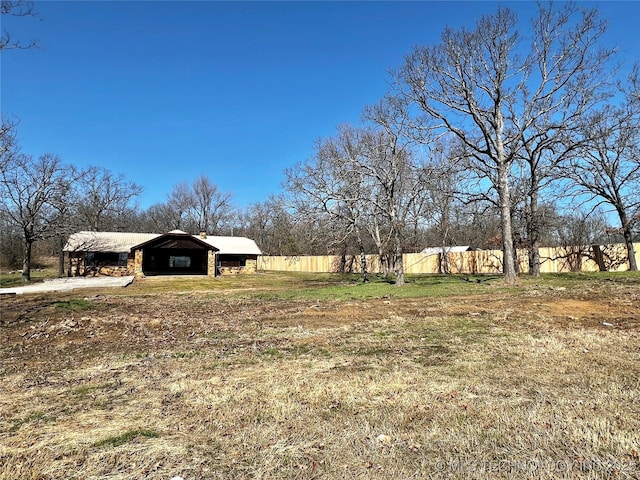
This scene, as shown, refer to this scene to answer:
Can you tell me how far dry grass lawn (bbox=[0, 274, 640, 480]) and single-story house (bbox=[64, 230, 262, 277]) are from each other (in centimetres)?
2308

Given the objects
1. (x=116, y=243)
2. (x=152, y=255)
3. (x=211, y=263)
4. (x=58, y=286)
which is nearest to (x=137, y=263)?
(x=116, y=243)

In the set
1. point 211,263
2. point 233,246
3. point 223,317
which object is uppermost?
point 233,246

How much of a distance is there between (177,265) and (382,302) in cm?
2997

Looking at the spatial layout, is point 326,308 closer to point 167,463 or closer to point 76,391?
point 76,391

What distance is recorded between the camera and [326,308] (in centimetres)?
1153

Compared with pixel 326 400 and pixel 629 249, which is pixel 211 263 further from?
pixel 629 249

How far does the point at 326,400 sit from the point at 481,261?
99.9 feet

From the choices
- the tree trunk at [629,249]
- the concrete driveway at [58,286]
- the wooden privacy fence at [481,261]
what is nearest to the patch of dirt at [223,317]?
the concrete driveway at [58,286]

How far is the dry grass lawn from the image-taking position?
108 inches

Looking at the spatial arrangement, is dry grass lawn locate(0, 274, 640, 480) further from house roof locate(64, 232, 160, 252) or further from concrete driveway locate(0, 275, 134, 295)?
house roof locate(64, 232, 160, 252)

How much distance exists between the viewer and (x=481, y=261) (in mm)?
31297

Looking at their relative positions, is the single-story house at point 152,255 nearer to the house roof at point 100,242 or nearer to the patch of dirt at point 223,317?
the house roof at point 100,242

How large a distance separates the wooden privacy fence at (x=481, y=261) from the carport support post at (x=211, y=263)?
653cm

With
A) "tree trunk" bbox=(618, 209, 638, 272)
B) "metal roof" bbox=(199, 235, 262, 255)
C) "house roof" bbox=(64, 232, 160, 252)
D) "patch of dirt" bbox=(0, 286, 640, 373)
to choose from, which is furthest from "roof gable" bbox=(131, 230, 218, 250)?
"tree trunk" bbox=(618, 209, 638, 272)
